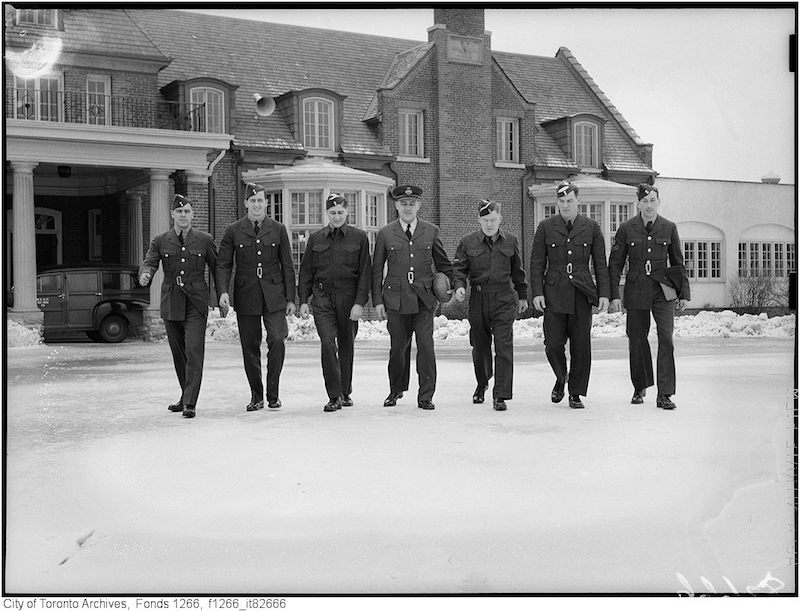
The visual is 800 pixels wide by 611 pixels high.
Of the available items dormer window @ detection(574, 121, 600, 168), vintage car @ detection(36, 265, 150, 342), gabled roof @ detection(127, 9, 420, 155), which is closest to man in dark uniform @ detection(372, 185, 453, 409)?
vintage car @ detection(36, 265, 150, 342)

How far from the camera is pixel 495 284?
25.7 feet

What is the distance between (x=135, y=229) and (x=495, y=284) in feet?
43.0

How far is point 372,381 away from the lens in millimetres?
9961

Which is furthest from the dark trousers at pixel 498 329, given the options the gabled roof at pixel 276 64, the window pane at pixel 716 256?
the gabled roof at pixel 276 64

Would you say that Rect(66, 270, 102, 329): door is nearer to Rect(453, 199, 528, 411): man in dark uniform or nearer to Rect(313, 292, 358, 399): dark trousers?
Rect(313, 292, 358, 399): dark trousers

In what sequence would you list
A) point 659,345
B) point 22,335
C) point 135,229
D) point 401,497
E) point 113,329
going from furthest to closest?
point 135,229 < point 113,329 < point 22,335 < point 659,345 < point 401,497

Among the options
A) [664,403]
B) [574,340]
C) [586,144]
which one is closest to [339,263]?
[574,340]

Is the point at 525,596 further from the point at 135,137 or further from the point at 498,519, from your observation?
the point at 135,137

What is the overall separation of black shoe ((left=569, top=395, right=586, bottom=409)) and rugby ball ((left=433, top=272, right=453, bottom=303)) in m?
1.41

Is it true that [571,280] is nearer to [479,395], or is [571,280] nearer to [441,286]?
[441,286]

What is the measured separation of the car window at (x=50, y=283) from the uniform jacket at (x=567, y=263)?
37.7 ft

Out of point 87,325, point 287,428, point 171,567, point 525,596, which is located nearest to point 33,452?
point 287,428

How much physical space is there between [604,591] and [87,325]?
1473 centimetres

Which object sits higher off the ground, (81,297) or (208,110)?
(208,110)
